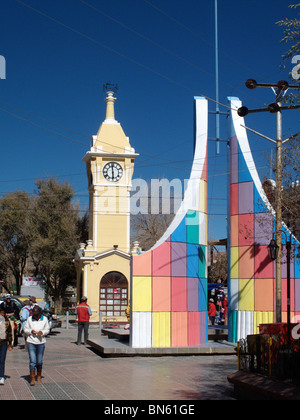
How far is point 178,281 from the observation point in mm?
17766

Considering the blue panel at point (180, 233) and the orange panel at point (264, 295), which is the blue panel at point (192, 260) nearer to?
the blue panel at point (180, 233)

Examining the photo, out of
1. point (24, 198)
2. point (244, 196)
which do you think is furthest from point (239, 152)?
point (24, 198)

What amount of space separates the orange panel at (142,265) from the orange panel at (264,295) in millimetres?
3348

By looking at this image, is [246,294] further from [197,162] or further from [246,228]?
[197,162]

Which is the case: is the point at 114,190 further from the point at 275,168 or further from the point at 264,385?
the point at 264,385

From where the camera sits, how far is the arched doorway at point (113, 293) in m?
37.1

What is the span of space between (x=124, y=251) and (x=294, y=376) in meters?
29.0

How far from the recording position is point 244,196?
60.7 ft

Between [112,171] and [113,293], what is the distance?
8.00 m

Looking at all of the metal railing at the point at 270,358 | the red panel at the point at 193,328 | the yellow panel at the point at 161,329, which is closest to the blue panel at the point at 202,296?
the red panel at the point at 193,328

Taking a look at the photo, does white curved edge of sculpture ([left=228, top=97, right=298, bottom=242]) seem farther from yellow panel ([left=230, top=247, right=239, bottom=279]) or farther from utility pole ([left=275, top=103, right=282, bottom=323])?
yellow panel ([left=230, top=247, right=239, bottom=279])

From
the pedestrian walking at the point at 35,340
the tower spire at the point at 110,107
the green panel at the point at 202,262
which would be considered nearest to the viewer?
the pedestrian walking at the point at 35,340

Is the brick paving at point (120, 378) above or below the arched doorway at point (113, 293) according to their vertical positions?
below

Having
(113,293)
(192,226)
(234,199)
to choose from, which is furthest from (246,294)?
(113,293)
